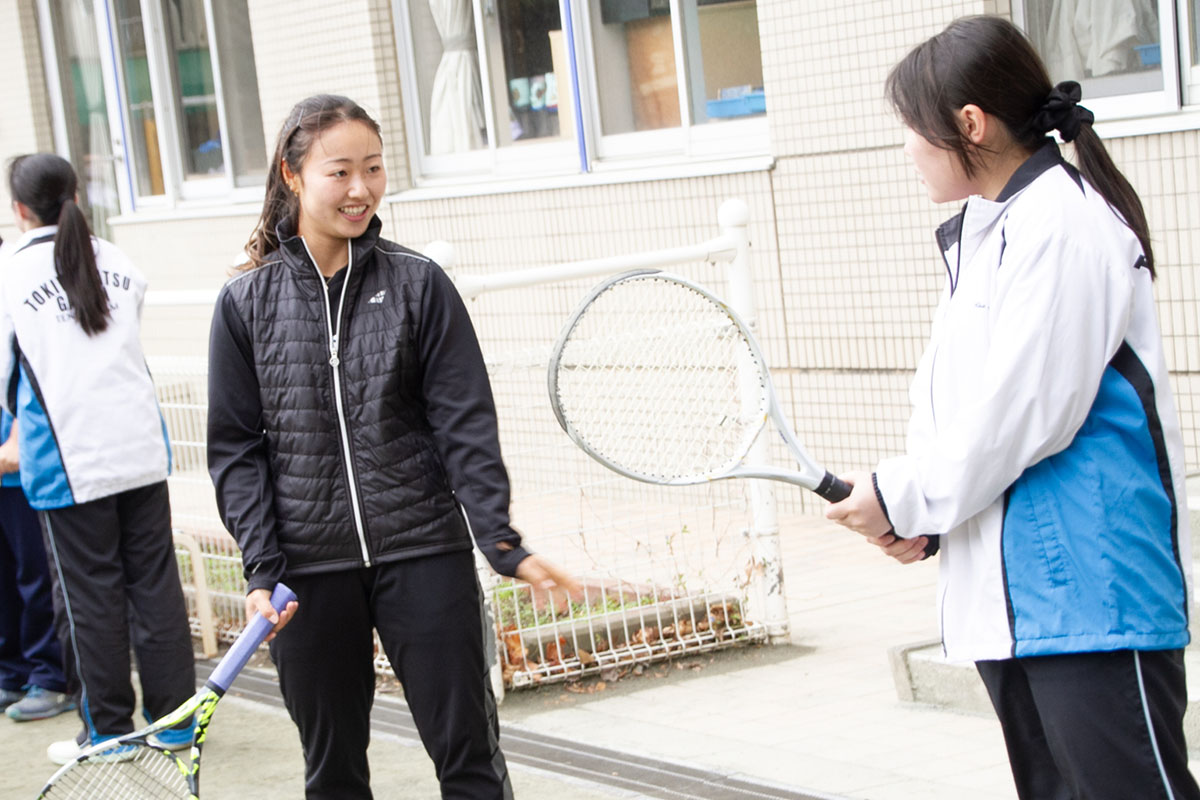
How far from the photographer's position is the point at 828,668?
5.80 metres

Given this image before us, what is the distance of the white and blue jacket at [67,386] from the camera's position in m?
5.33

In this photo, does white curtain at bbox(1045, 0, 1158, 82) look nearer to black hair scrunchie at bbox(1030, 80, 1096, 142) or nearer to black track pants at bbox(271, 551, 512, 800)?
black hair scrunchie at bbox(1030, 80, 1096, 142)

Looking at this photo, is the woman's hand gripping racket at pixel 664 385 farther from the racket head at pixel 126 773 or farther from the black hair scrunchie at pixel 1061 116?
the racket head at pixel 126 773

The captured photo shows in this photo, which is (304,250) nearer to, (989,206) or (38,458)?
(989,206)

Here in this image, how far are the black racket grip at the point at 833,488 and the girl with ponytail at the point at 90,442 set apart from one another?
3162 mm

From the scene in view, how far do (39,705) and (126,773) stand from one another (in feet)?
9.06

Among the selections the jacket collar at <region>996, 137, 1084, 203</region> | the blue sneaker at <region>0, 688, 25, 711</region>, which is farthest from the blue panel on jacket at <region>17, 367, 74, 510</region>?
the jacket collar at <region>996, 137, 1084, 203</region>

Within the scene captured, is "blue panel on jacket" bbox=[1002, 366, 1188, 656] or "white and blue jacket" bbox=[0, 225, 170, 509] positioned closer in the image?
"blue panel on jacket" bbox=[1002, 366, 1188, 656]

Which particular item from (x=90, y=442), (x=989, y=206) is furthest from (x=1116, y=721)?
(x=90, y=442)

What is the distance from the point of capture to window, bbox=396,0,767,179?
880cm

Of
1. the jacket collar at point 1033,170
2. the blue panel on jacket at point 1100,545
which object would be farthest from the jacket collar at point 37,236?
the blue panel on jacket at point 1100,545

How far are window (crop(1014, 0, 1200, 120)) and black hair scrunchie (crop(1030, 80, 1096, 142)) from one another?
4.29 meters

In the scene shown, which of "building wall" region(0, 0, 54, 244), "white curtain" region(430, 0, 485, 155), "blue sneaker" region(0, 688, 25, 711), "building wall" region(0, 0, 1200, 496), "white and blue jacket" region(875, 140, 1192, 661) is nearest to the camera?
"white and blue jacket" region(875, 140, 1192, 661)

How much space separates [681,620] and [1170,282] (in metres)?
2.48
